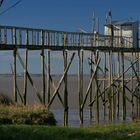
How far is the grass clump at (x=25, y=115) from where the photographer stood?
2267cm

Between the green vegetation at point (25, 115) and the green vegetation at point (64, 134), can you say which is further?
the green vegetation at point (25, 115)

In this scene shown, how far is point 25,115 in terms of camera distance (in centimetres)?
2342

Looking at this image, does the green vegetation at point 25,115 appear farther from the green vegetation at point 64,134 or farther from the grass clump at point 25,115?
the green vegetation at point 64,134

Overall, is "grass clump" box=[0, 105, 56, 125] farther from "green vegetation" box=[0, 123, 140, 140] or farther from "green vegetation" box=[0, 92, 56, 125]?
"green vegetation" box=[0, 123, 140, 140]

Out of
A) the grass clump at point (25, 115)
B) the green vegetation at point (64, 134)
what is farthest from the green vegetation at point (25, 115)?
the green vegetation at point (64, 134)

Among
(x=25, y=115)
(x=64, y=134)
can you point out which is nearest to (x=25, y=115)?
(x=25, y=115)

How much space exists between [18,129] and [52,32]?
60.7 feet

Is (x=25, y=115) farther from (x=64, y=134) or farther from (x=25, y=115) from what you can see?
(x=64, y=134)

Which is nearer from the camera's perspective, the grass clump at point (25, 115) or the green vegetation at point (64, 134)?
the green vegetation at point (64, 134)

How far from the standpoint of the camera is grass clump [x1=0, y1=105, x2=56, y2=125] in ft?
74.4

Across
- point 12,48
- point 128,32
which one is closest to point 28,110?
point 12,48

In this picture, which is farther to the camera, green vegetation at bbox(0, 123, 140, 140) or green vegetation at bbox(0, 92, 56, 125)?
green vegetation at bbox(0, 92, 56, 125)

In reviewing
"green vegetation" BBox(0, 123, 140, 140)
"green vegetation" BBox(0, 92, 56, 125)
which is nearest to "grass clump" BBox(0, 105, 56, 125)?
"green vegetation" BBox(0, 92, 56, 125)

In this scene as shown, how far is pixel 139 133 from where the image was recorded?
16.3 meters
